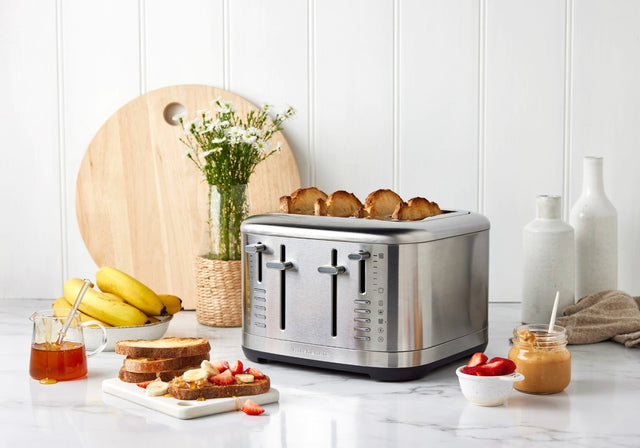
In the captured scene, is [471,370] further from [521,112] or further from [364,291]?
[521,112]

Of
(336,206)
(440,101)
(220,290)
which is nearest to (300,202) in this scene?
(336,206)

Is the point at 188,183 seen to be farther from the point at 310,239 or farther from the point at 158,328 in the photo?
the point at 310,239

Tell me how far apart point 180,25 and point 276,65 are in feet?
0.73

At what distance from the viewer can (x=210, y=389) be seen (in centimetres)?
119

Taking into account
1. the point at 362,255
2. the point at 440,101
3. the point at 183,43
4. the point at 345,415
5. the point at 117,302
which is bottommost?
the point at 345,415

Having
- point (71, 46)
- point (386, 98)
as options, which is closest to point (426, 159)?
point (386, 98)

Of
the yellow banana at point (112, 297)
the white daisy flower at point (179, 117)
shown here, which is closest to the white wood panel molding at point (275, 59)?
the white daisy flower at point (179, 117)

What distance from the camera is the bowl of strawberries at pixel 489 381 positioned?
1.20m

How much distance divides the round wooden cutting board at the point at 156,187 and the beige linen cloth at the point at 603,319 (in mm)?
696

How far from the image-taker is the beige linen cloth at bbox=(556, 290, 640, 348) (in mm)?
1542

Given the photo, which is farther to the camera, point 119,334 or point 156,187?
point 156,187

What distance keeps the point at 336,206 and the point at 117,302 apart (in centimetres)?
42

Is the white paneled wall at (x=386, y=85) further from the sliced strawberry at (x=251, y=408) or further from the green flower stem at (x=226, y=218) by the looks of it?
the sliced strawberry at (x=251, y=408)

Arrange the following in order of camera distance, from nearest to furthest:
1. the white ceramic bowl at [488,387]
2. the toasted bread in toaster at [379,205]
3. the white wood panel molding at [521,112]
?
the white ceramic bowl at [488,387] < the toasted bread in toaster at [379,205] < the white wood panel molding at [521,112]
